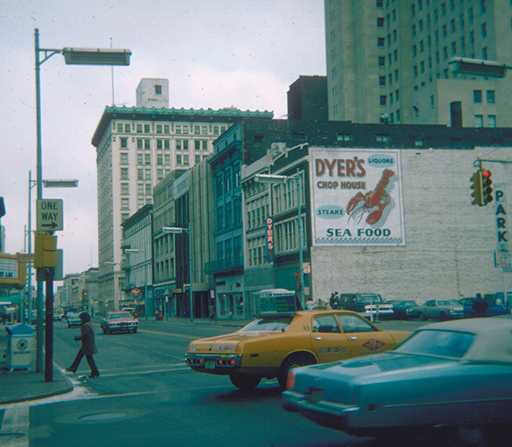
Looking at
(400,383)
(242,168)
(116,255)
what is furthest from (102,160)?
(400,383)

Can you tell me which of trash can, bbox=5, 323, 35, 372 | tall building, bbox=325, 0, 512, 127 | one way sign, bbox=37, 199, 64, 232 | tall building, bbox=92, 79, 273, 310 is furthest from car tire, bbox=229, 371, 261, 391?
tall building, bbox=92, 79, 273, 310

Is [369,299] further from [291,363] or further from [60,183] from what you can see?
[291,363]

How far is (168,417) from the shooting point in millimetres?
10070

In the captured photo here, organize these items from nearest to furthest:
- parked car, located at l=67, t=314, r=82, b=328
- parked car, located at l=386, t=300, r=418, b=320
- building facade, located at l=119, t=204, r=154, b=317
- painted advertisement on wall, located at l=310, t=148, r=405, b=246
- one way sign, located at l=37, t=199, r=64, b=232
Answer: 1. one way sign, located at l=37, t=199, r=64, b=232
2. parked car, located at l=386, t=300, r=418, b=320
3. painted advertisement on wall, located at l=310, t=148, r=405, b=246
4. parked car, located at l=67, t=314, r=82, b=328
5. building facade, located at l=119, t=204, r=154, b=317

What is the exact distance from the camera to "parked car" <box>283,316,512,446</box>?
21.9 ft

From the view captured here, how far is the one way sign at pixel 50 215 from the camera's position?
15344mm

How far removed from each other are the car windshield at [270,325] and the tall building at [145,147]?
396 feet

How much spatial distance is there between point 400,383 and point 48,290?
1029 cm

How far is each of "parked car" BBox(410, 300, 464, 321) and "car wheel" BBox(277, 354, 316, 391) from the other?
100 feet

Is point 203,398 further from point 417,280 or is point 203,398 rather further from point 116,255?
point 116,255

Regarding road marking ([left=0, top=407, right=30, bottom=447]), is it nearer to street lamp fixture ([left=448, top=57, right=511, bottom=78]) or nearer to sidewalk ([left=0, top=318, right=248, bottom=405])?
sidewalk ([left=0, top=318, right=248, bottom=405])

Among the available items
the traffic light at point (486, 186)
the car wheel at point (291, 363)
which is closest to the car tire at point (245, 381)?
the car wheel at point (291, 363)

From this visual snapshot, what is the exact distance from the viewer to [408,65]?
91.1 m

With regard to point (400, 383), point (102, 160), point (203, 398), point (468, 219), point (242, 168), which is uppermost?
point (102, 160)
